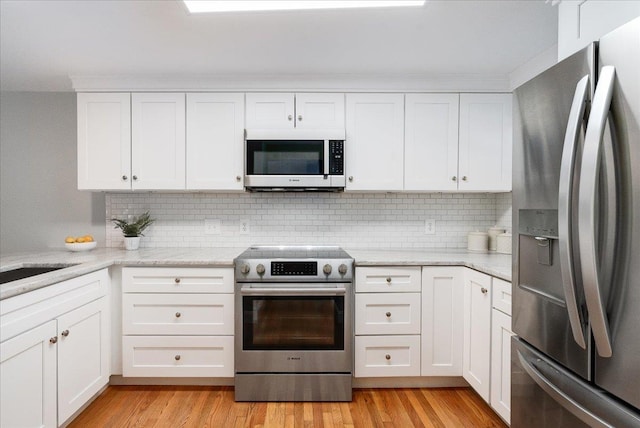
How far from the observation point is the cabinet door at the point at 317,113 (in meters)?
2.77

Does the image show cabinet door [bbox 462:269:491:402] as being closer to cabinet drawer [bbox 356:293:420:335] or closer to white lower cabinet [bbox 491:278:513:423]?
white lower cabinet [bbox 491:278:513:423]

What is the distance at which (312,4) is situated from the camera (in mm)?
1768

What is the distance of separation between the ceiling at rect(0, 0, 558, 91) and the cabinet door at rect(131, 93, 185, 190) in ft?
0.70

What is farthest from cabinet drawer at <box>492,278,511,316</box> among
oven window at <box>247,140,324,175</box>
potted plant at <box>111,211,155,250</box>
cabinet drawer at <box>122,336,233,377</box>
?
potted plant at <box>111,211,155,250</box>

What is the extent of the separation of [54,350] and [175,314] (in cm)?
69

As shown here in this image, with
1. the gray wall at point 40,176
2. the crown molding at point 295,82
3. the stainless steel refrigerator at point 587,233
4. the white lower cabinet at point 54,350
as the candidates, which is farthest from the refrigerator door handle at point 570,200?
the gray wall at point 40,176

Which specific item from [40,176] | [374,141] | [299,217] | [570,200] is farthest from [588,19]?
[40,176]

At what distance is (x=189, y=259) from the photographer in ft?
7.97

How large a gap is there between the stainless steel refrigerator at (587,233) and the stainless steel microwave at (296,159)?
1.62 m

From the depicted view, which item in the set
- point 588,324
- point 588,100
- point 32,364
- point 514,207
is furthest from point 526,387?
point 32,364

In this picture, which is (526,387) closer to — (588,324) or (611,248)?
(588,324)

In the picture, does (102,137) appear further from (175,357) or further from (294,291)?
(294,291)

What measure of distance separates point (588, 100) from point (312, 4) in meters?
1.33

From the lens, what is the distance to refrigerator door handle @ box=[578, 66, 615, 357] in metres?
0.83
